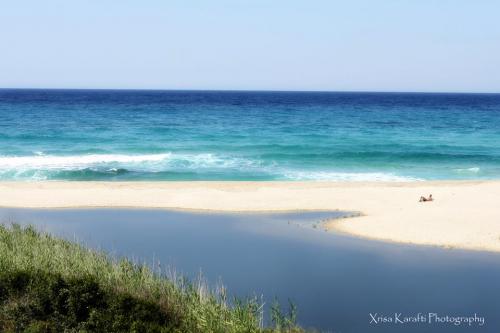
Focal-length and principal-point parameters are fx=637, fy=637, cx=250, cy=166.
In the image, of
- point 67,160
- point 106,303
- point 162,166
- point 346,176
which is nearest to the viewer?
point 106,303

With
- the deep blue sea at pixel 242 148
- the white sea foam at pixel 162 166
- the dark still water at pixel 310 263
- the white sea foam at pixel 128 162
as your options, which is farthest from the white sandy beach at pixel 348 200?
the white sea foam at pixel 128 162

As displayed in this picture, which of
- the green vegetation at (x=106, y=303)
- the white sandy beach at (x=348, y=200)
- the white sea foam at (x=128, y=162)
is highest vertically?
the green vegetation at (x=106, y=303)

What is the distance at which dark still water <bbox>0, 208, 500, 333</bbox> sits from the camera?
15.2m

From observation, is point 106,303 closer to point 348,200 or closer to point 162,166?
point 348,200

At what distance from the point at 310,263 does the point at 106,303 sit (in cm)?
780

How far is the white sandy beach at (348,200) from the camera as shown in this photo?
918 inches

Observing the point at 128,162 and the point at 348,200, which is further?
the point at 128,162

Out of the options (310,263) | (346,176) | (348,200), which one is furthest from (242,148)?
(310,263)

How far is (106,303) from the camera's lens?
1286cm

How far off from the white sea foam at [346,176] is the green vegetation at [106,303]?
24.8 m

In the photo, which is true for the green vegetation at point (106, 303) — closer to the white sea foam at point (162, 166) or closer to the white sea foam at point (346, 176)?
the white sea foam at point (346, 176)

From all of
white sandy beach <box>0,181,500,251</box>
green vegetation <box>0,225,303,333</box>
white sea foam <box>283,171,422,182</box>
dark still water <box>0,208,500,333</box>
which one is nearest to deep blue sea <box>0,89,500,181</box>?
white sea foam <box>283,171,422,182</box>

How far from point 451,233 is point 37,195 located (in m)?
19.5

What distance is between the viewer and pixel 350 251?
20688 millimetres
